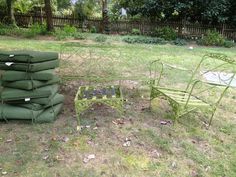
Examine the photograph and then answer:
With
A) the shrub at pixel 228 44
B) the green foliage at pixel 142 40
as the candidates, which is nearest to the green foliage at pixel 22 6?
the green foliage at pixel 142 40

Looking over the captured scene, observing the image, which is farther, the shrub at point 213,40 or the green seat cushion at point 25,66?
the shrub at point 213,40

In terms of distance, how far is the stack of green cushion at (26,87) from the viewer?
3.66m

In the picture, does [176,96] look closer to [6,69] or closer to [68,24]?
[6,69]

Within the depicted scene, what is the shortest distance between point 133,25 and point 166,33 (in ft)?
6.22

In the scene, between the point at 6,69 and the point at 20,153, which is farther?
the point at 6,69

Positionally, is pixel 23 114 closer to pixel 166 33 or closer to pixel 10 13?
pixel 166 33

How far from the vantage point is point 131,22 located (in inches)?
527

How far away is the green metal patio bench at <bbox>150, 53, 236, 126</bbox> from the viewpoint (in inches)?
148

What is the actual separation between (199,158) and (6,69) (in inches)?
103

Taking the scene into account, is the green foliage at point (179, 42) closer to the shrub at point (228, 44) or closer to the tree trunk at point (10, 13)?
the shrub at point (228, 44)

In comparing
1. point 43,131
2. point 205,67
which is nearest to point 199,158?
point 43,131

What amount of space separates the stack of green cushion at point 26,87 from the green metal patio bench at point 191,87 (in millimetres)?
1563

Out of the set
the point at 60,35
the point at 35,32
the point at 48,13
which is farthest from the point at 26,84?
the point at 48,13

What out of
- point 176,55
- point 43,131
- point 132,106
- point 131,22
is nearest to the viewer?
point 43,131
